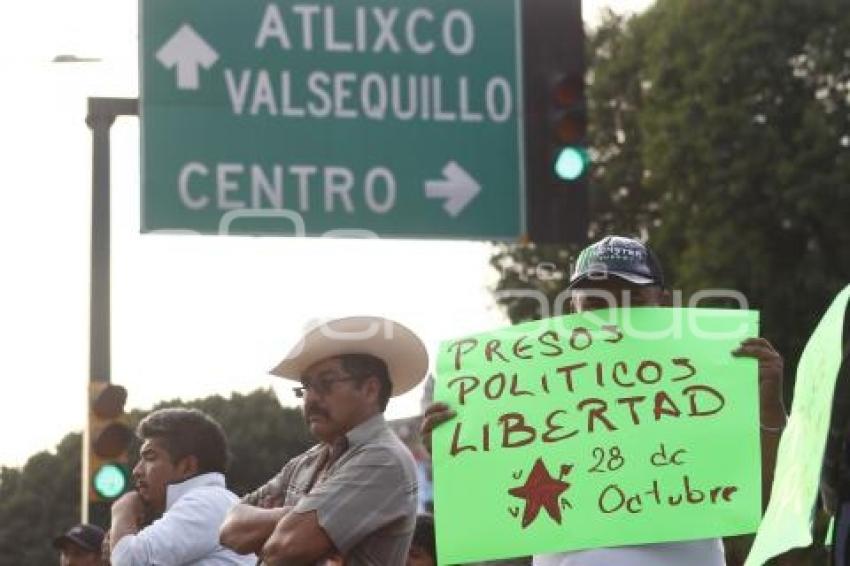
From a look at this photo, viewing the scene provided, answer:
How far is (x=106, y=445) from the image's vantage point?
45.7 feet

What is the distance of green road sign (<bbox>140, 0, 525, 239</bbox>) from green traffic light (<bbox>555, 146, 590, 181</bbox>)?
3.83ft

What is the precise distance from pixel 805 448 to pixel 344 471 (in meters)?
2.38

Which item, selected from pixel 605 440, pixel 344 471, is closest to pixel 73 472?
pixel 344 471

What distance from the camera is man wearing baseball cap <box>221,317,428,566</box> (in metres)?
6.45

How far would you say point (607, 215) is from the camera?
41.8 m

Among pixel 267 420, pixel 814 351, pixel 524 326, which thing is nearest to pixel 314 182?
pixel 524 326

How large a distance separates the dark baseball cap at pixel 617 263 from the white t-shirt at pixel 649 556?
2.24 feet

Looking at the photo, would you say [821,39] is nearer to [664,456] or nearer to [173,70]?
[173,70]

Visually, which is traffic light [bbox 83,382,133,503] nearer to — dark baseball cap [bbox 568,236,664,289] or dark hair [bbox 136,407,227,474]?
dark hair [bbox 136,407,227,474]

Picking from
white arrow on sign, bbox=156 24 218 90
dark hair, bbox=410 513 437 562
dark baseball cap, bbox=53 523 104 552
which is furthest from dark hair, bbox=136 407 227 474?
white arrow on sign, bbox=156 24 218 90

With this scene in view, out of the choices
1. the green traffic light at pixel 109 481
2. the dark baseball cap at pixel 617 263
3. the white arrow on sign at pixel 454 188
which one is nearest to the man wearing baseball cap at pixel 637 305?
the dark baseball cap at pixel 617 263

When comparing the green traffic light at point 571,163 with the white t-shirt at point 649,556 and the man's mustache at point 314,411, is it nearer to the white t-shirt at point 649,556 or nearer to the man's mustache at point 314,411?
the man's mustache at point 314,411

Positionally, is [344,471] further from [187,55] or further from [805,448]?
[187,55]

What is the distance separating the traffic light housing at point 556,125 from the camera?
12336mm
